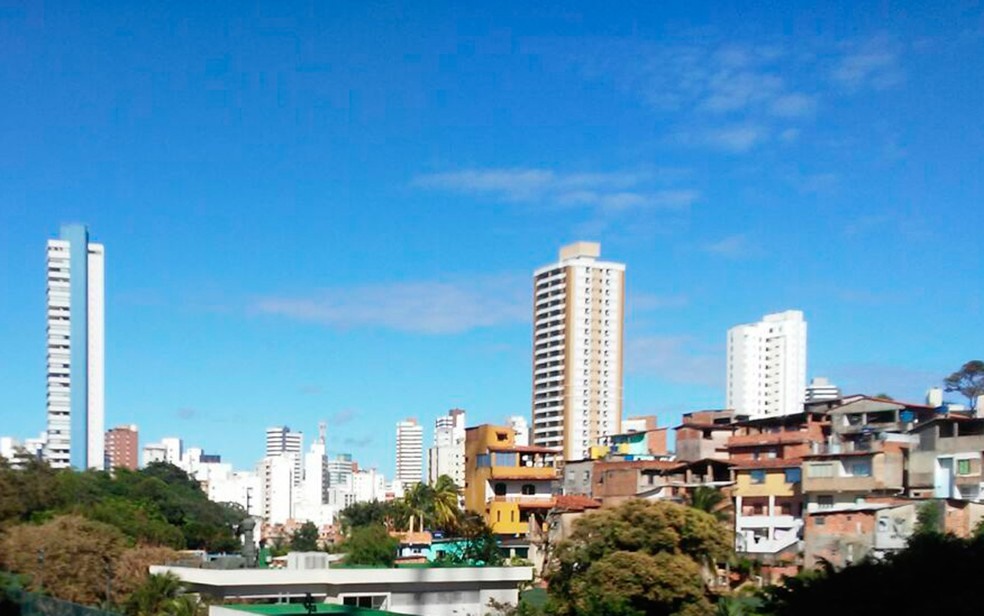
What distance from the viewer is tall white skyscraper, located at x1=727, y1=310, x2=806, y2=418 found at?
360ft

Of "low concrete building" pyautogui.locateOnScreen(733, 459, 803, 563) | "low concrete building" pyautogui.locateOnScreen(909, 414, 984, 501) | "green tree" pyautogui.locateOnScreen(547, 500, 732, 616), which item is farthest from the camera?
"low concrete building" pyautogui.locateOnScreen(733, 459, 803, 563)

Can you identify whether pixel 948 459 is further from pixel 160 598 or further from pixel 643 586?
pixel 160 598

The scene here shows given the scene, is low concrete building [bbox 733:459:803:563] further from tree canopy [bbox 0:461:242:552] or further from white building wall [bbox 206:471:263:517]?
white building wall [bbox 206:471:263:517]

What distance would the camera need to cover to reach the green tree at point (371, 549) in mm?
42344

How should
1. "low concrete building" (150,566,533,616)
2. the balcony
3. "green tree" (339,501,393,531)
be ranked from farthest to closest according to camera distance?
"green tree" (339,501,393,531)
the balcony
"low concrete building" (150,566,533,616)

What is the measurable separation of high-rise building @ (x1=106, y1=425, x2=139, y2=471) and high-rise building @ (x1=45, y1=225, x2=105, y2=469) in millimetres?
50721

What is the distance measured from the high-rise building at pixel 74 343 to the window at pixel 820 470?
276ft

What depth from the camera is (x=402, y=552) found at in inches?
1802

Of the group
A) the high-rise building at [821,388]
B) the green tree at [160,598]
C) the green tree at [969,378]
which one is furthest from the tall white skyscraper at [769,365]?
the green tree at [160,598]

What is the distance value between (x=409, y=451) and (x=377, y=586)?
162 meters

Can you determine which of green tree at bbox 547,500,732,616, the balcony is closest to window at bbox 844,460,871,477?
the balcony

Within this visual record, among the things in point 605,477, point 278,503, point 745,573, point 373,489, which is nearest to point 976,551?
point 745,573

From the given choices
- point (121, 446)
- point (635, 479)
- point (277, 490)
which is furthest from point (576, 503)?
point (121, 446)

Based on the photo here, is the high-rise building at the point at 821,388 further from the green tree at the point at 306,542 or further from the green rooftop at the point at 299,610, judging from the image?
the green rooftop at the point at 299,610
